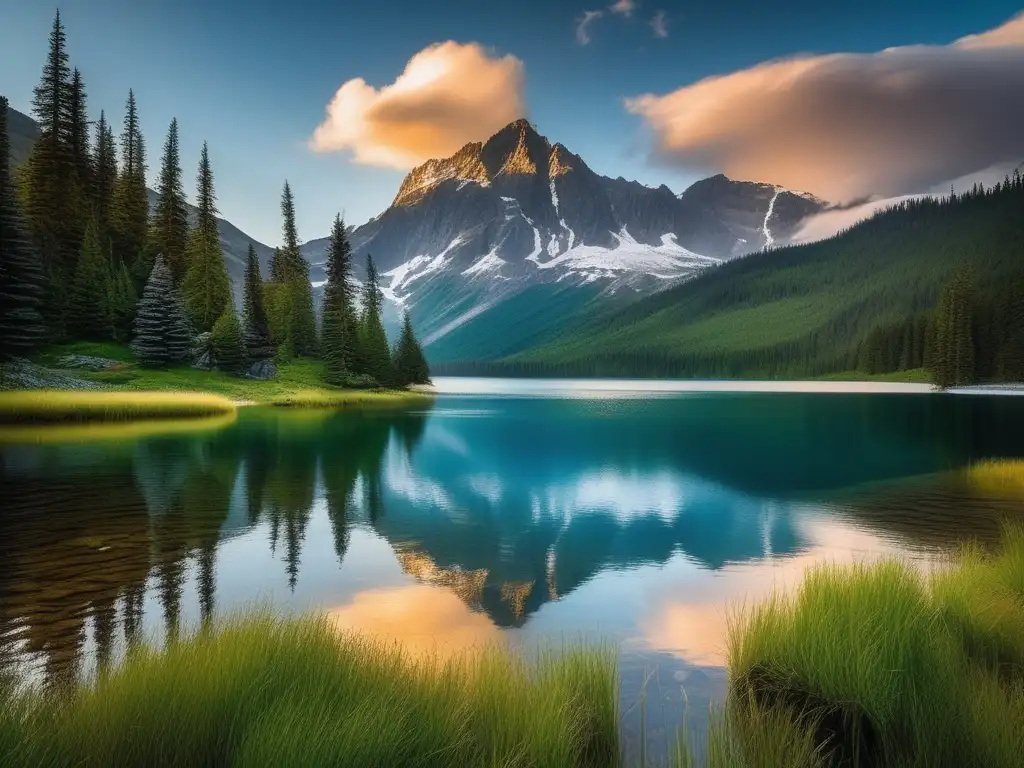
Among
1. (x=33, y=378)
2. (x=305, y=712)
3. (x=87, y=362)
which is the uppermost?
(x=87, y=362)

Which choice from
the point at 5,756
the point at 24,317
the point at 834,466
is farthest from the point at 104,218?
the point at 5,756

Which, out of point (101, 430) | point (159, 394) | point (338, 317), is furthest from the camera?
point (338, 317)

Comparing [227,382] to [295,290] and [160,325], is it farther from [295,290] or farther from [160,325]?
[295,290]

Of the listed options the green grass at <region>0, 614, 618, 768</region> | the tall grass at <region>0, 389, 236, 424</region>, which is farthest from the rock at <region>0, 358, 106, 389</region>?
the green grass at <region>0, 614, 618, 768</region>

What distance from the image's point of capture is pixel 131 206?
91.2m

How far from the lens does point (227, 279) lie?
95750 mm

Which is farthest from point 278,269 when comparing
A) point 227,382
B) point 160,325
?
point 160,325

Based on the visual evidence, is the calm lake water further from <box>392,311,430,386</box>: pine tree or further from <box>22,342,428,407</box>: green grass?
<box>392,311,430,386</box>: pine tree

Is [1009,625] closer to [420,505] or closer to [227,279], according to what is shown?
[420,505]

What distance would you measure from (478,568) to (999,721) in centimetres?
1138

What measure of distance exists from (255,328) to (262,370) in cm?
584

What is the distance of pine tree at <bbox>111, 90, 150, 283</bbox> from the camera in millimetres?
87500

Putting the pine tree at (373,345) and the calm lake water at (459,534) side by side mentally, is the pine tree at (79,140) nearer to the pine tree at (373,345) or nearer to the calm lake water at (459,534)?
the pine tree at (373,345)

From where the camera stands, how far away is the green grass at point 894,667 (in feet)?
20.6
